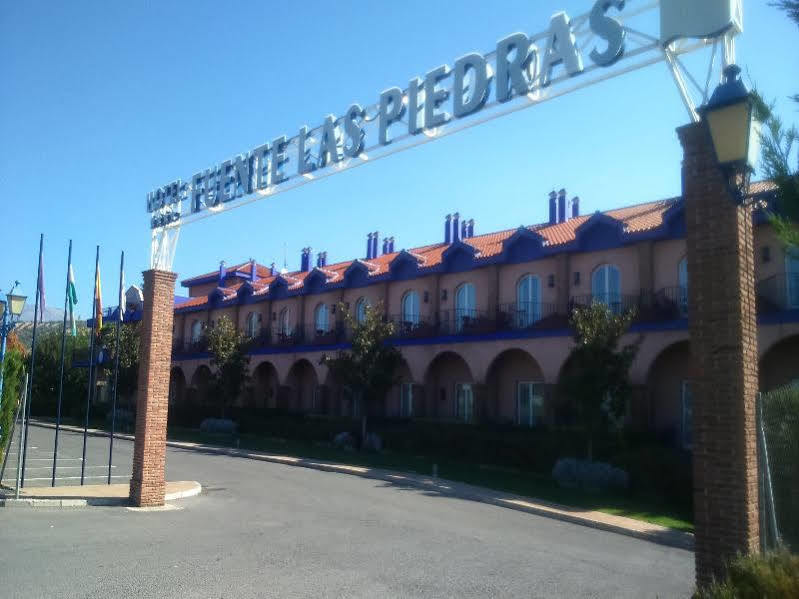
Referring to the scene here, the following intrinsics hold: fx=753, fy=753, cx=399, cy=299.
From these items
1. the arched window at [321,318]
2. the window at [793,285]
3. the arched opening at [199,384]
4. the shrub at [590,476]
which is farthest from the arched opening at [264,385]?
the window at [793,285]

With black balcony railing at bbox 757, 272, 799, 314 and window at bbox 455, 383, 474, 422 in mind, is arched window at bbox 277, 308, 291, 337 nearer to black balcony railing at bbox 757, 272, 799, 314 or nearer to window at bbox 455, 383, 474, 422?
window at bbox 455, 383, 474, 422

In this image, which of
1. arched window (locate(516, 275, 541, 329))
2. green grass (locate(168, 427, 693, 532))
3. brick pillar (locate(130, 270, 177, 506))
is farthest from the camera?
arched window (locate(516, 275, 541, 329))

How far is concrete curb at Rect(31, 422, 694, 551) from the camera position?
14.0 m

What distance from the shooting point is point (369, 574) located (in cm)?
941

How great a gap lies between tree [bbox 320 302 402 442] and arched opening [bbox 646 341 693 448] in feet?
31.9

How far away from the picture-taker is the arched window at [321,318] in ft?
131

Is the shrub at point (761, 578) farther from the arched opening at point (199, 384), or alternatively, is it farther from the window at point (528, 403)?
the arched opening at point (199, 384)

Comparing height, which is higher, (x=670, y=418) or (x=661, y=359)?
(x=661, y=359)

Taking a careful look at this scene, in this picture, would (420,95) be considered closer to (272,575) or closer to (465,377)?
(272,575)

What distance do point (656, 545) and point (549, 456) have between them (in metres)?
10.1

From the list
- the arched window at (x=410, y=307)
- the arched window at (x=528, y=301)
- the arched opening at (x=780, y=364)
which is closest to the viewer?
the arched opening at (x=780, y=364)

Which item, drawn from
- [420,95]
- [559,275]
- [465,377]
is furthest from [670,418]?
[420,95]

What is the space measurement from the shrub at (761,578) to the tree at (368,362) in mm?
23733

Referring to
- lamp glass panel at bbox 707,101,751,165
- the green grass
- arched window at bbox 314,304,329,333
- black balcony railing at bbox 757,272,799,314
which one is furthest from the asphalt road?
arched window at bbox 314,304,329,333
